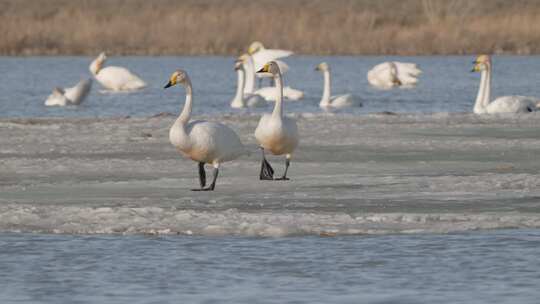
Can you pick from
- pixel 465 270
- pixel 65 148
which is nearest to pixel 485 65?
pixel 65 148

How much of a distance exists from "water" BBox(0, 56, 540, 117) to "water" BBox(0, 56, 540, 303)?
6.76 meters

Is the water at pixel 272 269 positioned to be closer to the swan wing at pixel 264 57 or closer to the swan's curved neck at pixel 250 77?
the swan's curved neck at pixel 250 77

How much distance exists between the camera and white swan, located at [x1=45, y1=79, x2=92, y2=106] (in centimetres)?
2355

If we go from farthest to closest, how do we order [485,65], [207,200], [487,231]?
1. [485,65]
2. [207,200]
3. [487,231]

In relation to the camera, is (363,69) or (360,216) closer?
(360,216)

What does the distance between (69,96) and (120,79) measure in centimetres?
430

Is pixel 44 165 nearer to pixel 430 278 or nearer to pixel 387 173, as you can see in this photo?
pixel 387 173

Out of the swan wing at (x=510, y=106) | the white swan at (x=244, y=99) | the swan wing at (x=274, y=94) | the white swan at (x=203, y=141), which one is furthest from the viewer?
the swan wing at (x=274, y=94)

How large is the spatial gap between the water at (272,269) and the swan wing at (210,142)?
1.83 metres

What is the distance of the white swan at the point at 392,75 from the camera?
29484 mm

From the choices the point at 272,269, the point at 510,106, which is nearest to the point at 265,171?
the point at 272,269

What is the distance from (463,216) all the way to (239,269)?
2.03 metres

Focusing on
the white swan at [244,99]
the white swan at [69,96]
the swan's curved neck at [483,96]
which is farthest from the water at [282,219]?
the white swan at [69,96]

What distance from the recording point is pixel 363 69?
37188mm
